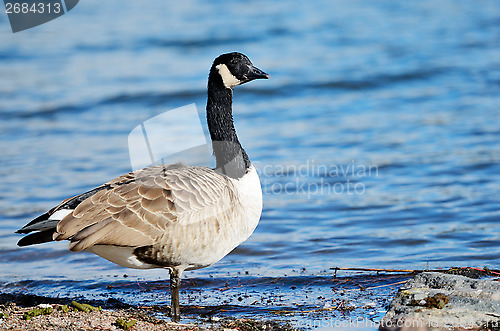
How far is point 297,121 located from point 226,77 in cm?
668

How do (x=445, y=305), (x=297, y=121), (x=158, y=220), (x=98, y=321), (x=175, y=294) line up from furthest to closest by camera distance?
(x=297, y=121)
(x=175, y=294)
(x=158, y=220)
(x=98, y=321)
(x=445, y=305)

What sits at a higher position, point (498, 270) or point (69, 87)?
point (69, 87)

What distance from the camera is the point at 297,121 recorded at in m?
13.7

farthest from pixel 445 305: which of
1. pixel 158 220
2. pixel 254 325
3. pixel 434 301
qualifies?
pixel 158 220

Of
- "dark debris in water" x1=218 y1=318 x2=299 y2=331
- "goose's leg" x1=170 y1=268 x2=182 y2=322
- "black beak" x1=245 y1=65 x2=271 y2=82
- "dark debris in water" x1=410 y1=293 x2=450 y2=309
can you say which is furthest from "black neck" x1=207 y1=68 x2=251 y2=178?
"dark debris in water" x1=410 y1=293 x2=450 y2=309

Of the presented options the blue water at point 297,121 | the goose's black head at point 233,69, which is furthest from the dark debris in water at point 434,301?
the goose's black head at point 233,69

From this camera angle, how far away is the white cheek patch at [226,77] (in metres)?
7.06

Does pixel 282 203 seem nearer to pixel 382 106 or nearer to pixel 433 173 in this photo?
pixel 433 173

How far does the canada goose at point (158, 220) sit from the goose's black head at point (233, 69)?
4.03ft

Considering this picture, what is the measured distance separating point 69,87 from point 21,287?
9.59 metres

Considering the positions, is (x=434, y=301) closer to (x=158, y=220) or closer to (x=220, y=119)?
(x=158, y=220)

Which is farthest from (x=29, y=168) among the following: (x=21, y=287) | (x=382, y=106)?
(x=382, y=106)

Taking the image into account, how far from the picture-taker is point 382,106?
47.4 ft

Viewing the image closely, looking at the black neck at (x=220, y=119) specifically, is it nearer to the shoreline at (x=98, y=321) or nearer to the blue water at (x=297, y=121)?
the blue water at (x=297, y=121)
